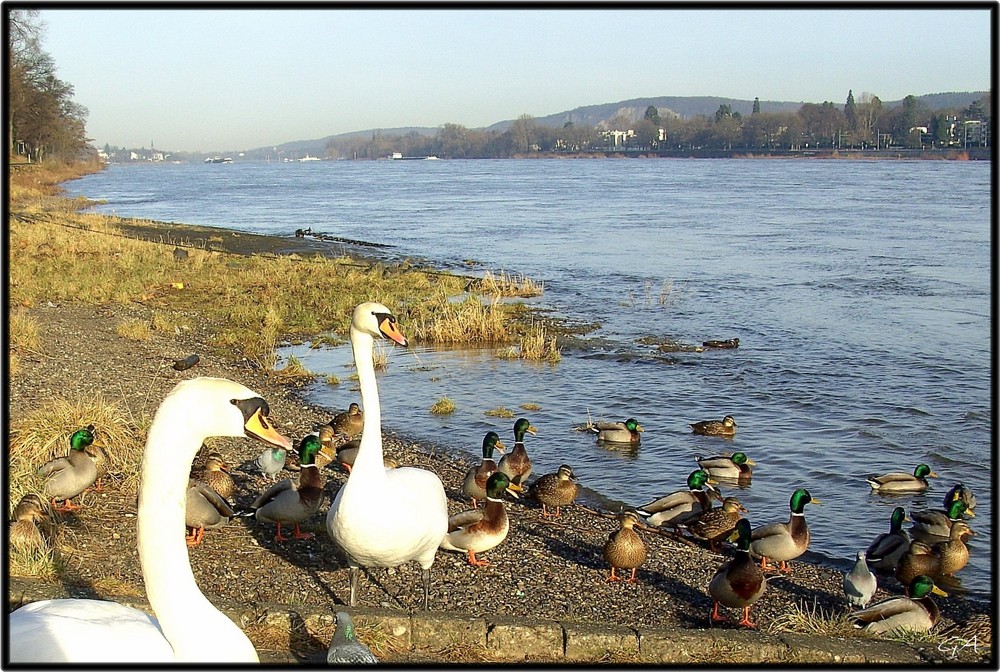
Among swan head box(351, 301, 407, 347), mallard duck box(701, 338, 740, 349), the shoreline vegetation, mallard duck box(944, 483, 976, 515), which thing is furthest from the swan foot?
mallard duck box(701, 338, 740, 349)

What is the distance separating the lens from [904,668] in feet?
16.7

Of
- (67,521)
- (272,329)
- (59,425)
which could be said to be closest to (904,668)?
(67,521)

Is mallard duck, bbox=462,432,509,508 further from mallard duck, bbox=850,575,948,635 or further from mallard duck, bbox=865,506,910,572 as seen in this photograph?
mallard duck, bbox=850,575,948,635

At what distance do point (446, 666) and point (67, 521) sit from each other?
378 cm

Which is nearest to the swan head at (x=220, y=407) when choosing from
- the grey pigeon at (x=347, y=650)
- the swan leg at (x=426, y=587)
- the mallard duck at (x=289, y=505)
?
the grey pigeon at (x=347, y=650)

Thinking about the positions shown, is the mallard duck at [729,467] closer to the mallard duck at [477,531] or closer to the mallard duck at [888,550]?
the mallard duck at [888,550]

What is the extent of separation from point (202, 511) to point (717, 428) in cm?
722

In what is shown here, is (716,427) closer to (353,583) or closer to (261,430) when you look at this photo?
(353,583)

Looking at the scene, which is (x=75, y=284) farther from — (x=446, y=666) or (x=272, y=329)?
(x=446, y=666)

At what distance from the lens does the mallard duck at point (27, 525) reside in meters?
6.17

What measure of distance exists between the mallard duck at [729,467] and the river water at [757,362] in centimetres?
18

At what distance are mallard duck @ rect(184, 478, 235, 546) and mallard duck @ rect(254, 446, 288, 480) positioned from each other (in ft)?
4.73

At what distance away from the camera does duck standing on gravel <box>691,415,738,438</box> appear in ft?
39.9

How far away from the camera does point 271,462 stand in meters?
8.93
